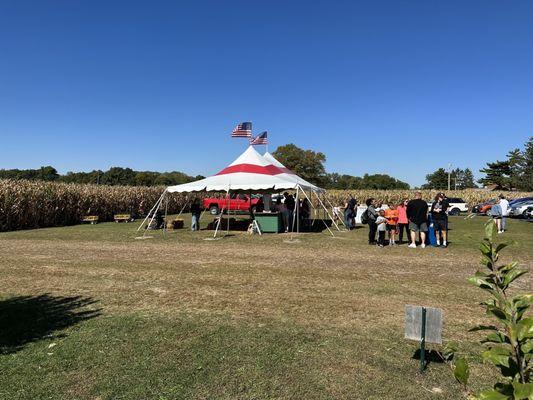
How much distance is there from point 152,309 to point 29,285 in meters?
3.33

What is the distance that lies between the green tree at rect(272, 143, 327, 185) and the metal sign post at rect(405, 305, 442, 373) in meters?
77.7

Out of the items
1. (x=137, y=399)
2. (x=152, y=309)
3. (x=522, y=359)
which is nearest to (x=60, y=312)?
(x=152, y=309)

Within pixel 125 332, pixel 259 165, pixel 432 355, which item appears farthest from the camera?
pixel 259 165

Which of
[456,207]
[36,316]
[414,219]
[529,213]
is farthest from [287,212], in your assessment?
[456,207]

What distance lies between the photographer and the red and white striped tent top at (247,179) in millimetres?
18109

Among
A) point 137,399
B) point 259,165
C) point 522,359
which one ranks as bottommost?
point 137,399

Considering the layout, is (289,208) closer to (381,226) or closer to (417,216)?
(381,226)

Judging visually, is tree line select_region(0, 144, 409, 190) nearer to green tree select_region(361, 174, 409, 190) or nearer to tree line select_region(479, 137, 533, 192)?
green tree select_region(361, 174, 409, 190)

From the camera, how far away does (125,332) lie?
18.1 ft

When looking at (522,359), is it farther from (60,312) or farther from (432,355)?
(60,312)

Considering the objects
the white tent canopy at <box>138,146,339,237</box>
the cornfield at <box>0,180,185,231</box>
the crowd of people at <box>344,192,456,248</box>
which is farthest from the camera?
the cornfield at <box>0,180,185,231</box>

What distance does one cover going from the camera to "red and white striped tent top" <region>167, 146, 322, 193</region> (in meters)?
18.1

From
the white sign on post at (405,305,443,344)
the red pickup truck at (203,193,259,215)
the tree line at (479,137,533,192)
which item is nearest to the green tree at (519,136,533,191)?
the tree line at (479,137,533,192)

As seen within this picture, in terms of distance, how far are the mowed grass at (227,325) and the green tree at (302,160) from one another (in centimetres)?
7116
